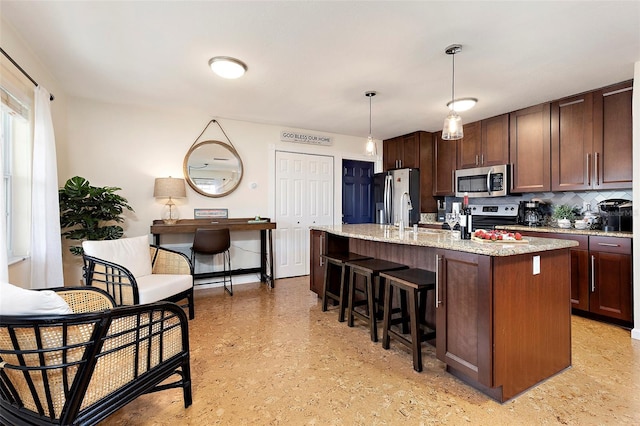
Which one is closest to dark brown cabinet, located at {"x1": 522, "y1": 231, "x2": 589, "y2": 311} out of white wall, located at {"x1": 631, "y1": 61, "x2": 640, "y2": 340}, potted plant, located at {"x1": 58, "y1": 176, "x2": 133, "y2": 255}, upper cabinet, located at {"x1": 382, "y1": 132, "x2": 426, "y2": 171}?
white wall, located at {"x1": 631, "y1": 61, "x2": 640, "y2": 340}

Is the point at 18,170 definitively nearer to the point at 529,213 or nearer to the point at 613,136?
the point at 529,213

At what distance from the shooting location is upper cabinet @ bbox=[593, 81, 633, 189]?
2.94 meters

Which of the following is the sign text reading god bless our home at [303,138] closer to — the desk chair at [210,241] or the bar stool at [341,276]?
the desk chair at [210,241]

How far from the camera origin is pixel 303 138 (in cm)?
484

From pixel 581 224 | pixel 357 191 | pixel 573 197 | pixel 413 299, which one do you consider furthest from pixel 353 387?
pixel 357 191

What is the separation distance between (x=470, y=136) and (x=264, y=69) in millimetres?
3200

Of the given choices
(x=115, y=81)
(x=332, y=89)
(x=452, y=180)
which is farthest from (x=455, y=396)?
(x=115, y=81)

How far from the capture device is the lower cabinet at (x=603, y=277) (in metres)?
2.75

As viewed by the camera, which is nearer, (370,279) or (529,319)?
(529,319)

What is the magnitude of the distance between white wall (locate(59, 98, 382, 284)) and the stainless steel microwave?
8.99 feet

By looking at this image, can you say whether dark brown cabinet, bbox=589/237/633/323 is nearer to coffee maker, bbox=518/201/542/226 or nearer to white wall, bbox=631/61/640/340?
white wall, bbox=631/61/640/340

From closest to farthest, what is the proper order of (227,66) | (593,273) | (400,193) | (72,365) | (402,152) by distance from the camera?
(72,365)
(227,66)
(593,273)
(400,193)
(402,152)

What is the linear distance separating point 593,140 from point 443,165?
6.22ft

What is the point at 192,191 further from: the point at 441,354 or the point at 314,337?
the point at 441,354
